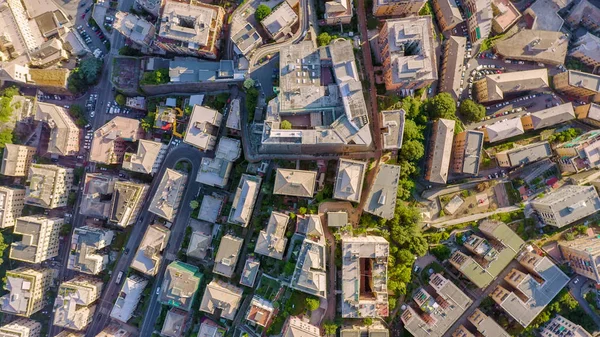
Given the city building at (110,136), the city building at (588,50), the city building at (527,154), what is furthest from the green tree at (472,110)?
the city building at (110,136)

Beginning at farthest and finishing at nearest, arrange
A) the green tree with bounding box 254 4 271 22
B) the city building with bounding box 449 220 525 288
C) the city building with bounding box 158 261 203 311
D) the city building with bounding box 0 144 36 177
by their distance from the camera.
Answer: the city building with bounding box 0 144 36 177 → the green tree with bounding box 254 4 271 22 → the city building with bounding box 158 261 203 311 → the city building with bounding box 449 220 525 288

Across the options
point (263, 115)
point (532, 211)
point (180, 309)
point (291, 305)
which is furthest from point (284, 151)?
point (532, 211)

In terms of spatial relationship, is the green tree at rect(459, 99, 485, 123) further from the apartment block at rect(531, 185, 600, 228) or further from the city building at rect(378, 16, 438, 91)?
the apartment block at rect(531, 185, 600, 228)

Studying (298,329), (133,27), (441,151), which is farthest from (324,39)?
(298,329)

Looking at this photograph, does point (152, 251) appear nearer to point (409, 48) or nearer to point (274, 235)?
point (274, 235)

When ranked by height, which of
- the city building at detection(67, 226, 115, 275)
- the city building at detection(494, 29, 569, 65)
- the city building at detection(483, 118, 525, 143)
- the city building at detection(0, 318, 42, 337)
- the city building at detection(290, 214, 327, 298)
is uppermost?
the city building at detection(494, 29, 569, 65)

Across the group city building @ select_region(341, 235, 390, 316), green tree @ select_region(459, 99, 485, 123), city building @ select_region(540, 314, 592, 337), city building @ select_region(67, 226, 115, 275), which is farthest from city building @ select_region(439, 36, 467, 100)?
city building @ select_region(67, 226, 115, 275)

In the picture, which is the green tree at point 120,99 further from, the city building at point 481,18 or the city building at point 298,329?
the city building at point 481,18
